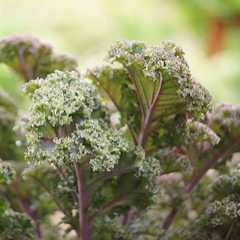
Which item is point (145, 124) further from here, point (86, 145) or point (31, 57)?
point (31, 57)

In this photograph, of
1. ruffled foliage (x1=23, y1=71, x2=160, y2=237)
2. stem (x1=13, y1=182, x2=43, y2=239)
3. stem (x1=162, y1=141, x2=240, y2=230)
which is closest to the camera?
ruffled foliage (x1=23, y1=71, x2=160, y2=237)

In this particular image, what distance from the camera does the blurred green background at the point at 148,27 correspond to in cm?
332

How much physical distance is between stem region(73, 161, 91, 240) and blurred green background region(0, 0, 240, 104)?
2.46m

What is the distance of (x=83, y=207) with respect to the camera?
0.84 metres

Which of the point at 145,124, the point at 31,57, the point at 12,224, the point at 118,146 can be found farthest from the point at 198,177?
the point at 31,57

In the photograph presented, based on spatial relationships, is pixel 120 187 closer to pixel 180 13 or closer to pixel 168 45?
pixel 168 45

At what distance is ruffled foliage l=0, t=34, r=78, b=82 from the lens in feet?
3.42

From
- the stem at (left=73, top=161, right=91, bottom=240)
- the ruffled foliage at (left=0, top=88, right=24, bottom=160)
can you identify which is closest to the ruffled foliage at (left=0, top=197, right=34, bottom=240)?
the stem at (left=73, top=161, right=91, bottom=240)

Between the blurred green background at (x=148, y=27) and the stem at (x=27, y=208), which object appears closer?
the stem at (x=27, y=208)

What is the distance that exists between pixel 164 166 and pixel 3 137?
55 cm

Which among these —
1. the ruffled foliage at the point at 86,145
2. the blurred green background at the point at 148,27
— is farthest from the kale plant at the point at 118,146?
the blurred green background at the point at 148,27

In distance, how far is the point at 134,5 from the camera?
3.86 meters

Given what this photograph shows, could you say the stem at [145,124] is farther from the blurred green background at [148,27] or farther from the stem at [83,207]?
the blurred green background at [148,27]

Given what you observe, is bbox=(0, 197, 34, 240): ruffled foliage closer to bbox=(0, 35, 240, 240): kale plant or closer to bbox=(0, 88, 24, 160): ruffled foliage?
bbox=(0, 35, 240, 240): kale plant
